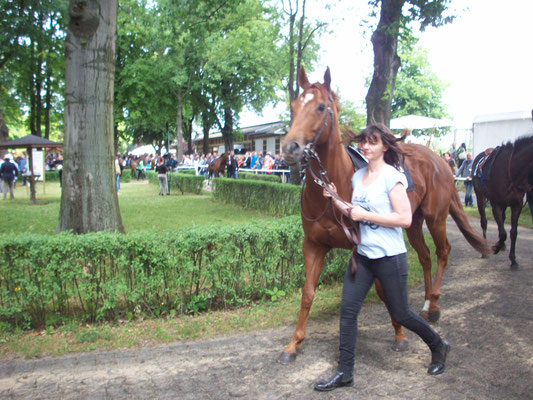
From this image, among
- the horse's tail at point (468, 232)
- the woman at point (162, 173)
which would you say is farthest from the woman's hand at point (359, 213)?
the woman at point (162, 173)

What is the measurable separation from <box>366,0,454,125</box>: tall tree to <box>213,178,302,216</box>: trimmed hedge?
10.7 feet

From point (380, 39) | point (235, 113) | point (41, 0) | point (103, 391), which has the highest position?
point (41, 0)

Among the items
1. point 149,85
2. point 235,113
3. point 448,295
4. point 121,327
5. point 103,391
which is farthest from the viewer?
point 235,113

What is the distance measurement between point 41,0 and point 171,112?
16.4 m

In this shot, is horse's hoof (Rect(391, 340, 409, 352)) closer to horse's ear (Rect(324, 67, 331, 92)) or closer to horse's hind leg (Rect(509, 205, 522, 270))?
horse's ear (Rect(324, 67, 331, 92))

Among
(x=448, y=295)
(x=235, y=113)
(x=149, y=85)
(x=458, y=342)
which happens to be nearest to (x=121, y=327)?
(x=458, y=342)

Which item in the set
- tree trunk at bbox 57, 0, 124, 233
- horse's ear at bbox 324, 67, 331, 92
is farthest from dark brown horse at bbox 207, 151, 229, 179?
horse's ear at bbox 324, 67, 331, 92

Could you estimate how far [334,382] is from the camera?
3447mm

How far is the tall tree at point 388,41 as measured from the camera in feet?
33.5

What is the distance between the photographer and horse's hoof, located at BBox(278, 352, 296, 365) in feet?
13.1

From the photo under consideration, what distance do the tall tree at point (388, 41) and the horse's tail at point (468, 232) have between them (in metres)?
4.30

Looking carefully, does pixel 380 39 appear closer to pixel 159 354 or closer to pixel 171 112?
pixel 159 354

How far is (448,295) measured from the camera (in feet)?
19.8

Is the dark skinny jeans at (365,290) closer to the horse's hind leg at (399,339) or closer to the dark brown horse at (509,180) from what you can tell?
the horse's hind leg at (399,339)
